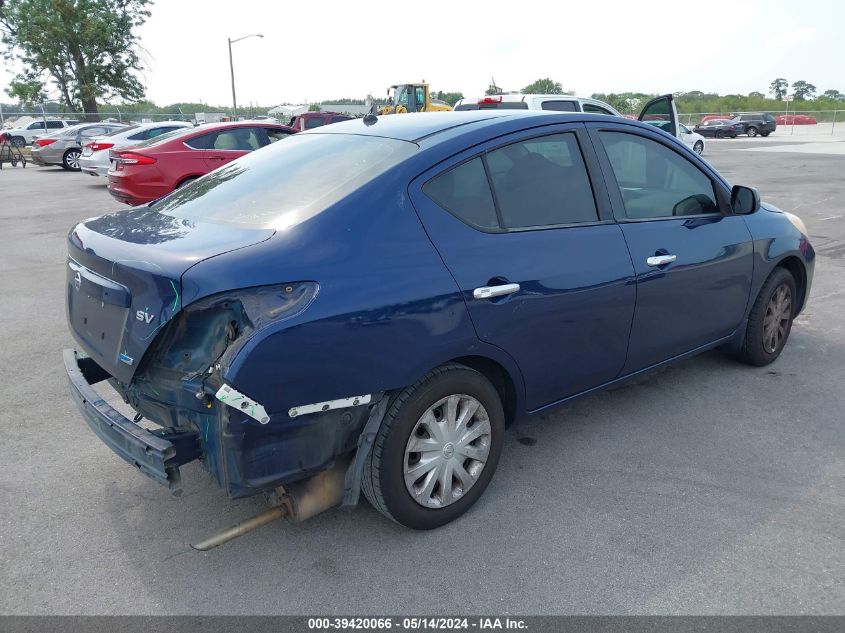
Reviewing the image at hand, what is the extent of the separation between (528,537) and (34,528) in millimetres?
2189

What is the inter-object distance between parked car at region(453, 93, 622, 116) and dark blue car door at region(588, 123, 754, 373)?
28.1ft

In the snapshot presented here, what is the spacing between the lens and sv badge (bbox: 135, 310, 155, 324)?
256cm

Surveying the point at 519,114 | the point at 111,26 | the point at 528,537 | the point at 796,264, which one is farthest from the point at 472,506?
the point at 111,26

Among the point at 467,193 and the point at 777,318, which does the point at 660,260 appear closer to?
the point at 467,193

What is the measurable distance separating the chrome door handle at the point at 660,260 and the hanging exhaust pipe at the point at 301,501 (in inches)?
76.1

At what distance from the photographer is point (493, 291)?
2.96 metres

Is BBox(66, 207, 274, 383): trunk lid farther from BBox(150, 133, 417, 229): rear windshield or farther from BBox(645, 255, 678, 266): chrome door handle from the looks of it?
BBox(645, 255, 678, 266): chrome door handle

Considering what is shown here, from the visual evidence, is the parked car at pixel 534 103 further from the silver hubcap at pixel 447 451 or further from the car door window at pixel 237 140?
the silver hubcap at pixel 447 451

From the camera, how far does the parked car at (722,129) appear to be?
1591 inches

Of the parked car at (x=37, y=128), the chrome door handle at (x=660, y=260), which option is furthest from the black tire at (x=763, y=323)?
the parked car at (x=37, y=128)

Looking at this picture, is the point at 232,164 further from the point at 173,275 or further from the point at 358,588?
the point at 358,588

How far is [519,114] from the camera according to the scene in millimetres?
3484

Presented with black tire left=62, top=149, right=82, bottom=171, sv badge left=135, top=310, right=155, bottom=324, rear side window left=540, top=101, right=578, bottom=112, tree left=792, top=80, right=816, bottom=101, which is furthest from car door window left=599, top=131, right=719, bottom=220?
tree left=792, top=80, right=816, bottom=101

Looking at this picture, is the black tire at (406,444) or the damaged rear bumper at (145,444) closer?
the damaged rear bumper at (145,444)
